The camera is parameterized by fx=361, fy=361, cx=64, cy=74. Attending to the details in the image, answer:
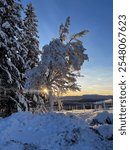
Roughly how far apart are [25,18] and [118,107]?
25432mm

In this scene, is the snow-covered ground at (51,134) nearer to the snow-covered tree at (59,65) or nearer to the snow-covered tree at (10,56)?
the snow-covered tree at (10,56)

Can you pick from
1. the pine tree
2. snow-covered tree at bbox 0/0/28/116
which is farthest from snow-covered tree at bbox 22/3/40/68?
snow-covered tree at bbox 0/0/28/116

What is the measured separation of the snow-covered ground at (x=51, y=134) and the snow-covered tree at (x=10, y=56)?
10.6 metres

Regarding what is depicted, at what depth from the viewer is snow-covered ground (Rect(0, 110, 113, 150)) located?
9.96 m

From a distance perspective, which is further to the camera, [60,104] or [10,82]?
[60,104]

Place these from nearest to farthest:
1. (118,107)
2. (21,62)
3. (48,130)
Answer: (118,107)
(48,130)
(21,62)

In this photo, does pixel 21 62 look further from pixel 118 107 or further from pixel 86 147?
pixel 118 107

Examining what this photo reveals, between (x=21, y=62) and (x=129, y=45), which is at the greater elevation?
(x=21, y=62)

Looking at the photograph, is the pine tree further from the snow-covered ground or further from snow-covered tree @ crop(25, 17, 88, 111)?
the snow-covered ground

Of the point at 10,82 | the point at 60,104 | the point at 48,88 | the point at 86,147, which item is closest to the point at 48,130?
the point at 86,147

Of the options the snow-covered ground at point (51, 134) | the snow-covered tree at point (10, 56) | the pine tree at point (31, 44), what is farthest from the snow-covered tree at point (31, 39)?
the snow-covered ground at point (51, 134)

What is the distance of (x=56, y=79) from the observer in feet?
91.1

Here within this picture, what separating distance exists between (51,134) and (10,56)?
12.5 metres

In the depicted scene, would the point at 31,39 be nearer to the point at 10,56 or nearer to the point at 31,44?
the point at 31,44
